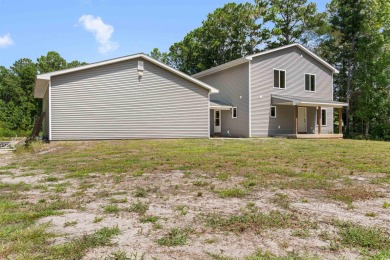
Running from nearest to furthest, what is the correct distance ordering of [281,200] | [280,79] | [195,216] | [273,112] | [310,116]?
[195,216] → [281,200] → [273,112] → [280,79] → [310,116]

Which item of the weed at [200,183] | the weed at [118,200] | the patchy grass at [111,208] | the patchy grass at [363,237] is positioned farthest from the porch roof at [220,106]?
the patchy grass at [363,237]

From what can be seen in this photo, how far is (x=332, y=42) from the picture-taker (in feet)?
105

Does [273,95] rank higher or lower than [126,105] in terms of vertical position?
higher

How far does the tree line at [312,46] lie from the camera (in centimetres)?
2684

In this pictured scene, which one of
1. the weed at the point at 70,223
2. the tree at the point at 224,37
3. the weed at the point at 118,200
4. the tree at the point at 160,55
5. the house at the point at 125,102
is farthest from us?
the tree at the point at 160,55

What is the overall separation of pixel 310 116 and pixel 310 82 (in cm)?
259

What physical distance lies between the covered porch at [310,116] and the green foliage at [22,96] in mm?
25782

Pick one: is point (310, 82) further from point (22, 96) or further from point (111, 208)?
point (22, 96)

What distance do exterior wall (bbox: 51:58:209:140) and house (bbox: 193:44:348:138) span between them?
3202 mm

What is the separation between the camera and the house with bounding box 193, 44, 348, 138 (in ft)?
65.7

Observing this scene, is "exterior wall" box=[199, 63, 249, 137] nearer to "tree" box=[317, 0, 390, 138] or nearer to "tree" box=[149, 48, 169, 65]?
"tree" box=[317, 0, 390, 138]

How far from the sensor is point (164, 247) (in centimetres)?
283

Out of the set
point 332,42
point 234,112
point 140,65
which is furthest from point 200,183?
point 332,42

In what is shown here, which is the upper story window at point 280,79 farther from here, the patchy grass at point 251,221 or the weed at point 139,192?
the patchy grass at point 251,221
